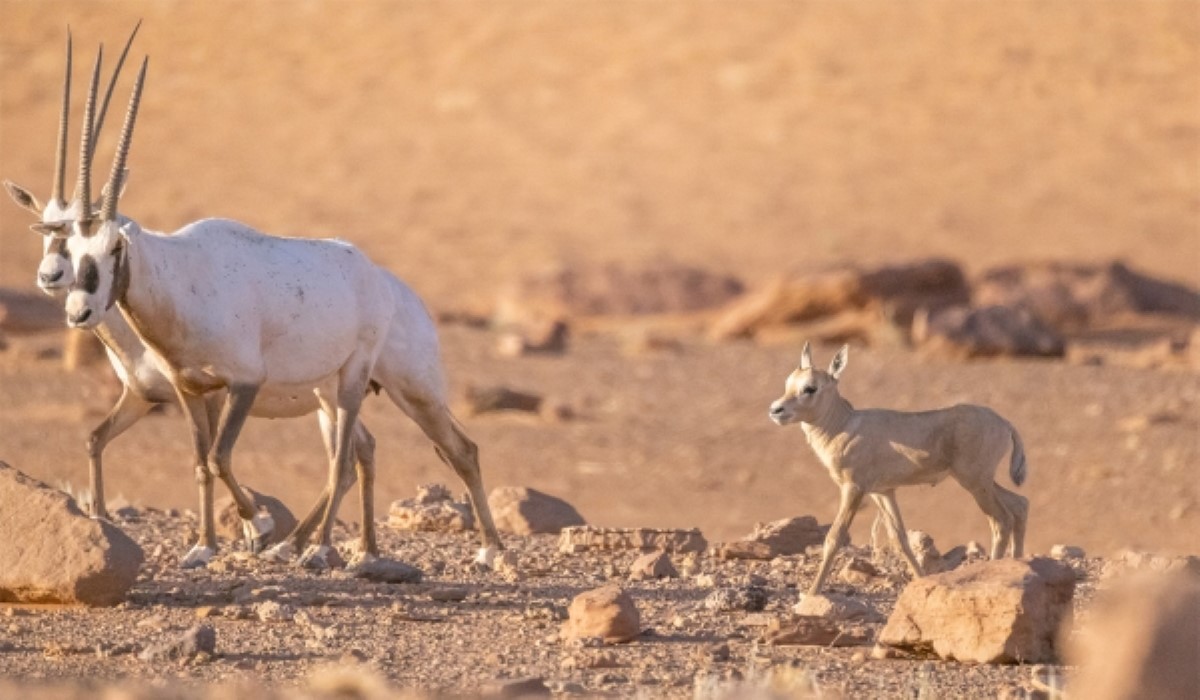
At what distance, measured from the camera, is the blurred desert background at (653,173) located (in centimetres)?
1927

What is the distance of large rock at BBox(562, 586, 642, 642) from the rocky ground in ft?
0.17

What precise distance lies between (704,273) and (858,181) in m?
8.43

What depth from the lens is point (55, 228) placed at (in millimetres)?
9391

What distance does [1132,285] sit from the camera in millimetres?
26625

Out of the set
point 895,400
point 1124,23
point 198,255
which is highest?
point 1124,23

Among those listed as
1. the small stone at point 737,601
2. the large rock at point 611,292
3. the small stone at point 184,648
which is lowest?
the small stone at point 184,648

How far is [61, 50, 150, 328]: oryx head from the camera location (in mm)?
9281

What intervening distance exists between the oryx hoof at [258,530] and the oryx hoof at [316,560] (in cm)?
36

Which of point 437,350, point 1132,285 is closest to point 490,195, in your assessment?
point 1132,285

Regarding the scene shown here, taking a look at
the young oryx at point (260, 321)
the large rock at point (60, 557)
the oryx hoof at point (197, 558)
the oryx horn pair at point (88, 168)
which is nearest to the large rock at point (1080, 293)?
the young oryx at point (260, 321)

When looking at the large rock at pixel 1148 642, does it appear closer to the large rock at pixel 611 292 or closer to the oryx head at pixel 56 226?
the oryx head at pixel 56 226

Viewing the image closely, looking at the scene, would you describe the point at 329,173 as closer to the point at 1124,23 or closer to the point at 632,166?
the point at 632,166

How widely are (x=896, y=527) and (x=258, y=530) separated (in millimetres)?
3085

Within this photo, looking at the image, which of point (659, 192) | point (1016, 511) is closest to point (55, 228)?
point (1016, 511)
